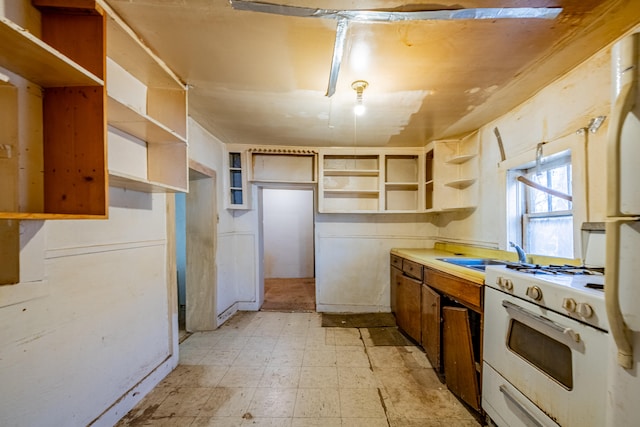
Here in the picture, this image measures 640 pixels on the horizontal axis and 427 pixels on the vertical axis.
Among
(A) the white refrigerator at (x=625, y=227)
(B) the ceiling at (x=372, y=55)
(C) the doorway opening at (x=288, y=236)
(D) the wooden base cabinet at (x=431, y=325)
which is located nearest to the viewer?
(A) the white refrigerator at (x=625, y=227)

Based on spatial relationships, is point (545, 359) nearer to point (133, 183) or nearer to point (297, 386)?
point (297, 386)

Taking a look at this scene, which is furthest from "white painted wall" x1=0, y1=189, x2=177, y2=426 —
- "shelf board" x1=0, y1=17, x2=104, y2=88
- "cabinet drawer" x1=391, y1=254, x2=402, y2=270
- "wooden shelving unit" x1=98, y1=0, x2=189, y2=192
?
"cabinet drawer" x1=391, y1=254, x2=402, y2=270

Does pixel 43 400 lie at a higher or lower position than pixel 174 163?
lower

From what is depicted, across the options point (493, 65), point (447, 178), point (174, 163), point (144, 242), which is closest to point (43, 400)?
point (144, 242)

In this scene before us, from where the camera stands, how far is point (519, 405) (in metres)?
1.21

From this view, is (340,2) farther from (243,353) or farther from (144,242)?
(243,353)

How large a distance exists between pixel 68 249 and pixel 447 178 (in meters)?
3.15

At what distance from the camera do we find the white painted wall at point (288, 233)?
523 cm

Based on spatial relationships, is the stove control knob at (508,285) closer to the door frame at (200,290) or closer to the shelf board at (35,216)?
the shelf board at (35,216)

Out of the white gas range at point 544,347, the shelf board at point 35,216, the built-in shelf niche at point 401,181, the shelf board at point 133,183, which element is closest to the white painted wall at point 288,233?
the built-in shelf niche at point 401,181

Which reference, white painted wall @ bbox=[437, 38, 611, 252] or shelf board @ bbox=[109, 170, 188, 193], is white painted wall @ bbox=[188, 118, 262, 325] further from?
white painted wall @ bbox=[437, 38, 611, 252]

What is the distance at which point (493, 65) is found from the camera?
4.81ft

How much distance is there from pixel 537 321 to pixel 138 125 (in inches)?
87.8

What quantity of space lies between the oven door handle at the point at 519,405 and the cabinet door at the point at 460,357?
24 cm
